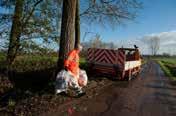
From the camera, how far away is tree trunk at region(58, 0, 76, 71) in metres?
10.9

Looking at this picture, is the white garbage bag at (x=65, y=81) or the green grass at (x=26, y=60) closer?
the white garbage bag at (x=65, y=81)

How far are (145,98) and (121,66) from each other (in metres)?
4.75

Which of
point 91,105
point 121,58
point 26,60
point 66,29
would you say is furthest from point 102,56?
point 91,105

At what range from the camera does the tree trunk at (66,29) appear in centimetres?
1088

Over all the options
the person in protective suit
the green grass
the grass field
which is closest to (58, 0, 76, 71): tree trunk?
the person in protective suit

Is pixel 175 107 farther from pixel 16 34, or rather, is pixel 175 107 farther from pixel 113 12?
pixel 113 12

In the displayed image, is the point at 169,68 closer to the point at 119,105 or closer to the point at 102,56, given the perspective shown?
the point at 102,56

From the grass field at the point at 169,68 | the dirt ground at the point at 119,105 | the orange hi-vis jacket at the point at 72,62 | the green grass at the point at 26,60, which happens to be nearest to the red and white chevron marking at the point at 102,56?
the green grass at the point at 26,60

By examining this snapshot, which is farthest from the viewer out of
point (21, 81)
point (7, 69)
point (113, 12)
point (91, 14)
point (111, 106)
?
Result: point (91, 14)

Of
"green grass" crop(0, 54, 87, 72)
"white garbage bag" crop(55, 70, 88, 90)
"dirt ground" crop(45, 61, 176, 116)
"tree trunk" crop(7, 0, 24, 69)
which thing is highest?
"tree trunk" crop(7, 0, 24, 69)

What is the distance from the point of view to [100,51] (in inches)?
639

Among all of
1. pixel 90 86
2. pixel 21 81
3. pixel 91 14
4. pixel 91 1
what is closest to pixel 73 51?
pixel 90 86

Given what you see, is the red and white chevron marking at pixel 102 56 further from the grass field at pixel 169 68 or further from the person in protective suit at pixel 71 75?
the grass field at pixel 169 68

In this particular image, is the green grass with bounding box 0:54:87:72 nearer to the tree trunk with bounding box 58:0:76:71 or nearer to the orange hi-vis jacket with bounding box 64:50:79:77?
the tree trunk with bounding box 58:0:76:71
